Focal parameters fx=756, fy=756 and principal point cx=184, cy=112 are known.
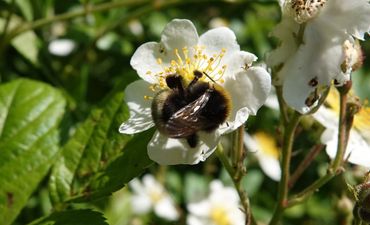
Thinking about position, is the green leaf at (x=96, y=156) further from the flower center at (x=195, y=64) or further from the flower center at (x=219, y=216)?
the flower center at (x=219, y=216)

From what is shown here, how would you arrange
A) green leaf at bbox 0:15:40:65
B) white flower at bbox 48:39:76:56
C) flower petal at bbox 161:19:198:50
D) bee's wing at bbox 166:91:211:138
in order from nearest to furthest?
bee's wing at bbox 166:91:211:138 → flower petal at bbox 161:19:198:50 → green leaf at bbox 0:15:40:65 → white flower at bbox 48:39:76:56

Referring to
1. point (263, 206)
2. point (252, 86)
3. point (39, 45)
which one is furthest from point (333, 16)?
point (263, 206)

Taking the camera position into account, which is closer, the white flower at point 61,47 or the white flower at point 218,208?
the white flower at point 61,47

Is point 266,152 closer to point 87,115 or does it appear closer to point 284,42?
point 87,115

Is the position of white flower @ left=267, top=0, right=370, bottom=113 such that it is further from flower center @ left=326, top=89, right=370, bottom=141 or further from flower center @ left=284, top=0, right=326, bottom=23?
flower center @ left=326, top=89, right=370, bottom=141

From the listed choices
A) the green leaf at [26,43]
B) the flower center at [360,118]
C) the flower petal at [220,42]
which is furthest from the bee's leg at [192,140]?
the green leaf at [26,43]

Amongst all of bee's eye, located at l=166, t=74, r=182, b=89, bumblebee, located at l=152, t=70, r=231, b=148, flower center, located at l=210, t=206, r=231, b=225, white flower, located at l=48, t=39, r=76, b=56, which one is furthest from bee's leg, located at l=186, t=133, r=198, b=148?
flower center, located at l=210, t=206, r=231, b=225

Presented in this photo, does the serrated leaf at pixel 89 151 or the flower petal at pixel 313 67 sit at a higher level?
the flower petal at pixel 313 67

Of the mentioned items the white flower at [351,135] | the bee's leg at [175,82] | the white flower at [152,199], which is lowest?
the white flower at [152,199]
